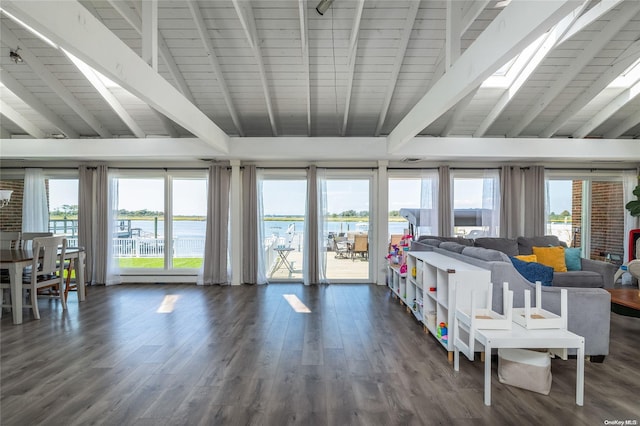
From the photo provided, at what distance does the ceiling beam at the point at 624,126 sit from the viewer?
5.29m

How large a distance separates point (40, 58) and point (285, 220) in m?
4.24

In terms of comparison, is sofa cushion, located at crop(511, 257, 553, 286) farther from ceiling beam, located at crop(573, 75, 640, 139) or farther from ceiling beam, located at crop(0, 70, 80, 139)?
ceiling beam, located at crop(0, 70, 80, 139)

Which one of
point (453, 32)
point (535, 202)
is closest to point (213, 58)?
point (453, 32)


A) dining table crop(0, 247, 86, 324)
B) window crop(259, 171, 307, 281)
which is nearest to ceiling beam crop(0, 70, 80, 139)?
dining table crop(0, 247, 86, 324)

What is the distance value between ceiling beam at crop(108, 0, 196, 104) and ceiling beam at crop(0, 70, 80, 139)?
230 centimetres

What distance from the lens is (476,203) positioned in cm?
641

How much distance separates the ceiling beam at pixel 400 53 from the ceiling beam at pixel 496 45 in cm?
84

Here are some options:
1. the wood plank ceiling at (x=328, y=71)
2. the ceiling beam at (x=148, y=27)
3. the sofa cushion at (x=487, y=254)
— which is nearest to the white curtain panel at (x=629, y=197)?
the wood plank ceiling at (x=328, y=71)

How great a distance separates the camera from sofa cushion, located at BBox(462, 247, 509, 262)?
10.7 feet

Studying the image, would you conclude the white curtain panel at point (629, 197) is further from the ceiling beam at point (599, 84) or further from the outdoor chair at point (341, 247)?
the outdoor chair at point (341, 247)

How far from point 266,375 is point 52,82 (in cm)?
477

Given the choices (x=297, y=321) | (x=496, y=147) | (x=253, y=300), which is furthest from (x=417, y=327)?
(x=496, y=147)

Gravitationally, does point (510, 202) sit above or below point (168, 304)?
above

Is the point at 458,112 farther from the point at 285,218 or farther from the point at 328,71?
the point at 285,218
